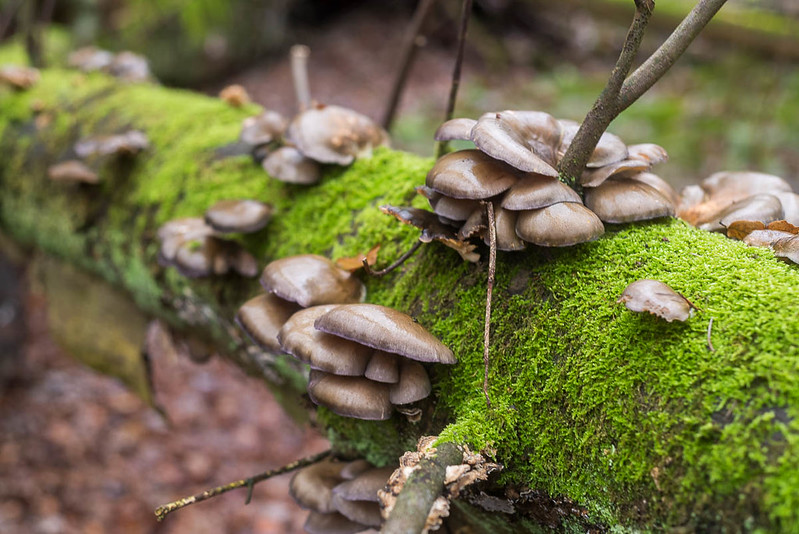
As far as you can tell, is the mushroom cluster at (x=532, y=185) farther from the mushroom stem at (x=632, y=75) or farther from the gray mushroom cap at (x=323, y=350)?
the gray mushroom cap at (x=323, y=350)

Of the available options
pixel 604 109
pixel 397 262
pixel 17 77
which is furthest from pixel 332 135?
pixel 17 77

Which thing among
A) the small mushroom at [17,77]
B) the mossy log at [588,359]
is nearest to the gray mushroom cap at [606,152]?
the mossy log at [588,359]

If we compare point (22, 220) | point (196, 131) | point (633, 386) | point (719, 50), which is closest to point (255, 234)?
point (196, 131)

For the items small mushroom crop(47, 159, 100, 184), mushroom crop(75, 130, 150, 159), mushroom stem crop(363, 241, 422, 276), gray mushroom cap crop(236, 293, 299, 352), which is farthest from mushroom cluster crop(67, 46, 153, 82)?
mushroom stem crop(363, 241, 422, 276)

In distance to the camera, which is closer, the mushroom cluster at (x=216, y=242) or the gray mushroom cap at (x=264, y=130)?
the mushroom cluster at (x=216, y=242)

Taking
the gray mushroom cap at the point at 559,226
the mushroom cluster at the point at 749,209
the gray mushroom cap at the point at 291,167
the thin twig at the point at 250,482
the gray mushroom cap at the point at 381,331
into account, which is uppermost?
the mushroom cluster at the point at 749,209

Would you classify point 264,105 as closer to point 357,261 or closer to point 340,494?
point 357,261
